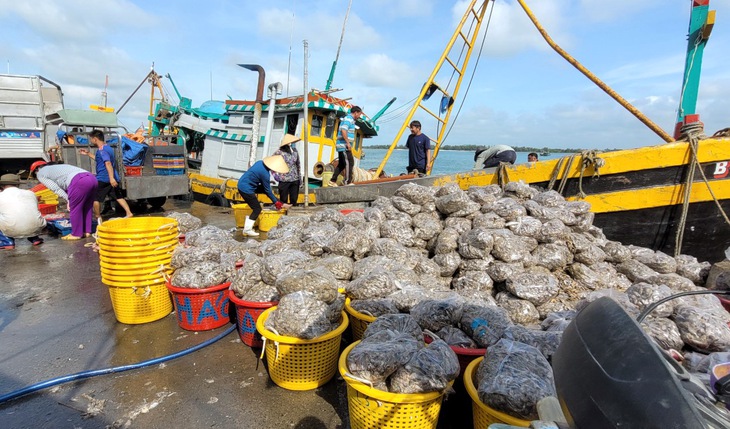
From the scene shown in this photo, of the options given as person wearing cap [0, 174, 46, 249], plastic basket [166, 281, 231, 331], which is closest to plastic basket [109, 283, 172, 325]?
plastic basket [166, 281, 231, 331]

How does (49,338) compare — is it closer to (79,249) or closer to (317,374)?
(317,374)

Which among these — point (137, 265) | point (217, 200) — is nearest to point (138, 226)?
point (137, 265)

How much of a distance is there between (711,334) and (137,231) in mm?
4599

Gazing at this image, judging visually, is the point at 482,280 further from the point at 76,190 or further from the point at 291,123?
the point at 291,123

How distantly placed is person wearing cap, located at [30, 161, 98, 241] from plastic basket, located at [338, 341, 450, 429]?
6.56 meters

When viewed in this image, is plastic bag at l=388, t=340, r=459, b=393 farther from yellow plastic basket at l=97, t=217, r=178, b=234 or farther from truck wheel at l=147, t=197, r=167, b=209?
truck wheel at l=147, t=197, r=167, b=209

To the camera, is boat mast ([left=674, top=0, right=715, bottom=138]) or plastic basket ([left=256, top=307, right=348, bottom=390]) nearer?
plastic basket ([left=256, top=307, right=348, bottom=390])

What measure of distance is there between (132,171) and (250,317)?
7.45 metres

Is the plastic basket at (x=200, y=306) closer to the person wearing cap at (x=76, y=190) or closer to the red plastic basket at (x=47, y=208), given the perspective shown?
the person wearing cap at (x=76, y=190)

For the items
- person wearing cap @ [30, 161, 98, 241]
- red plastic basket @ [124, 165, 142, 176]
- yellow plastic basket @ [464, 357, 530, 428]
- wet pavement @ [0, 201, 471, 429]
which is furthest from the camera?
red plastic basket @ [124, 165, 142, 176]

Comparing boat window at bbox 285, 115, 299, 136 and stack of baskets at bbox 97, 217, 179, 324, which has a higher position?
boat window at bbox 285, 115, 299, 136

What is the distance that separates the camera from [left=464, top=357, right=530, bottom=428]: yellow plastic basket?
1.62 m

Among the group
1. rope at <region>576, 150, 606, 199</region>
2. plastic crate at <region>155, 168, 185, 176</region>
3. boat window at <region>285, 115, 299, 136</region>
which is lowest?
plastic crate at <region>155, 168, 185, 176</region>

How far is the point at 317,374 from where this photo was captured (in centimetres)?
250
